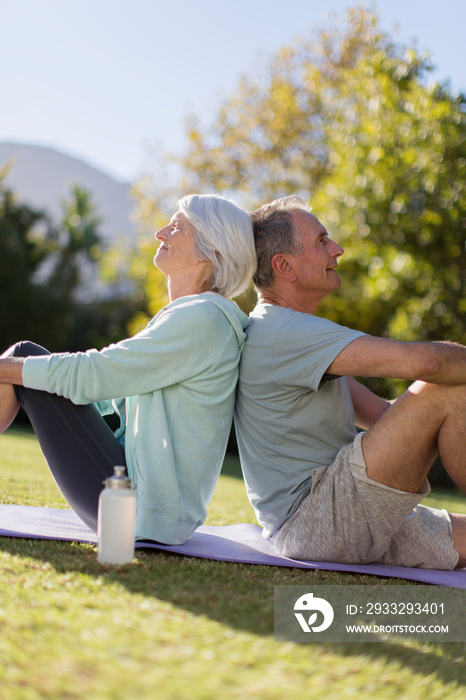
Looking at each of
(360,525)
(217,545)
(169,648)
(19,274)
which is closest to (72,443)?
(217,545)

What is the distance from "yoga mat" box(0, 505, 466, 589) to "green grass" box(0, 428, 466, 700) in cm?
37

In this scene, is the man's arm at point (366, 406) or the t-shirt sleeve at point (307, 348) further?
the man's arm at point (366, 406)

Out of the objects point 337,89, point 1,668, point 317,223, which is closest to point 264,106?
point 337,89

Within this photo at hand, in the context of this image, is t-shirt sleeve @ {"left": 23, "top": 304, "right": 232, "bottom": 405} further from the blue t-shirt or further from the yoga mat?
the yoga mat

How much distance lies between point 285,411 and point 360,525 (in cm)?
54

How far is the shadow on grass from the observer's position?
179 cm

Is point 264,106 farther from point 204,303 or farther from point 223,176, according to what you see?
point 204,303

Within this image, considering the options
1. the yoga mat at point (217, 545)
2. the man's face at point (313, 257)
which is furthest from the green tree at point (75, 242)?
the man's face at point (313, 257)

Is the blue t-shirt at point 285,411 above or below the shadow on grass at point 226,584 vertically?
above

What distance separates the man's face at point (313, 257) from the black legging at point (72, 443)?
1112mm

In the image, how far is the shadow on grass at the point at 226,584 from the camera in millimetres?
1791

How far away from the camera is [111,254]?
2741cm

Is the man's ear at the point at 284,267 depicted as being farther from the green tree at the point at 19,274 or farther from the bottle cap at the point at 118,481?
the green tree at the point at 19,274

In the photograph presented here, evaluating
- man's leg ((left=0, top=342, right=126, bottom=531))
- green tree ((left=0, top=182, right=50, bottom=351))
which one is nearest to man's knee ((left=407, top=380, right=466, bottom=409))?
man's leg ((left=0, top=342, right=126, bottom=531))
